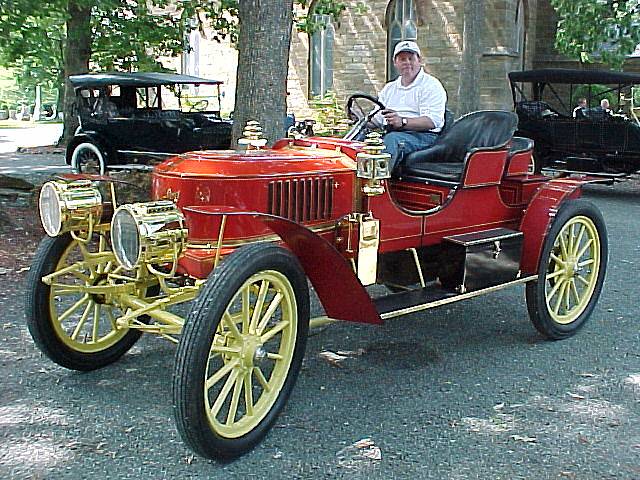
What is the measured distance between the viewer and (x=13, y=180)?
936 centimetres

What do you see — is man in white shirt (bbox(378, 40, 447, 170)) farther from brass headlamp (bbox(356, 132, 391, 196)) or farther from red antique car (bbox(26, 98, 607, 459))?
brass headlamp (bbox(356, 132, 391, 196))

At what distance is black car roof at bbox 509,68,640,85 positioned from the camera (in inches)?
496

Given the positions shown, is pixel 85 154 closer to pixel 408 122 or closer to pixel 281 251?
pixel 408 122

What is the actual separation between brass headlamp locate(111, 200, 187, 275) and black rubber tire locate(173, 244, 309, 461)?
11.7 inches

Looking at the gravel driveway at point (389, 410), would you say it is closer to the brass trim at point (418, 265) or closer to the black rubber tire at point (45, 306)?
the black rubber tire at point (45, 306)

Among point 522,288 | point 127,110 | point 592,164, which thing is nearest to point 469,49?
point 592,164

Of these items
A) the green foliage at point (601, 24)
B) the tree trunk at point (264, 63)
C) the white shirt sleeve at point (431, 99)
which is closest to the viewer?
the white shirt sleeve at point (431, 99)

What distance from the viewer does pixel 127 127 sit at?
13773 mm

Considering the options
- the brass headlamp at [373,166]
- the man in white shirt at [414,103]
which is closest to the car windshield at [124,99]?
the man in white shirt at [414,103]

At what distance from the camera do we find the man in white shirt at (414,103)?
5.14 m

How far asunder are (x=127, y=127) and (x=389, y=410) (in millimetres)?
10830

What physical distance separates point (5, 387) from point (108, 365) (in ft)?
1.77

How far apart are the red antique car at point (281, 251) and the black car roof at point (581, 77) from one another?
7.85 metres

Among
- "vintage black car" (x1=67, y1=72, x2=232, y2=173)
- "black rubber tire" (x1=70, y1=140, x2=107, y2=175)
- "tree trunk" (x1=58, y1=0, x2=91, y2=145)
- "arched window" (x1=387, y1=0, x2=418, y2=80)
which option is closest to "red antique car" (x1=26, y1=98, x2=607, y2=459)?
"black rubber tire" (x1=70, y1=140, x2=107, y2=175)
